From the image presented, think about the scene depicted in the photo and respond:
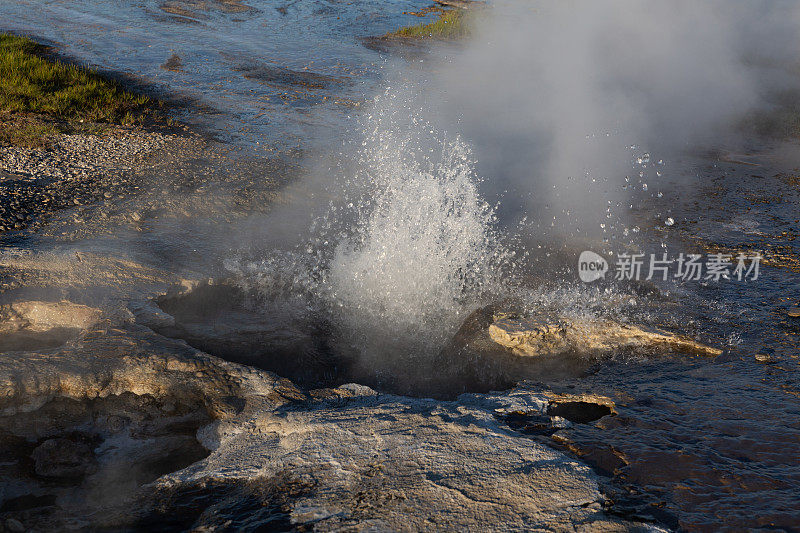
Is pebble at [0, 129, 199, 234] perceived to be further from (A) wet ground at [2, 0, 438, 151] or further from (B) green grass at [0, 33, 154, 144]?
(A) wet ground at [2, 0, 438, 151]

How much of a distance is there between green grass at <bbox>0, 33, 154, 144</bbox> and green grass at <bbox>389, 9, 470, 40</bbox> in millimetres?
5964

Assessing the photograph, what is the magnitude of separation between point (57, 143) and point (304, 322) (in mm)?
3080

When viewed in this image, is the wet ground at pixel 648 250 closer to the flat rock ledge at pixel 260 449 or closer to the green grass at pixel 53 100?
the flat rock ledge at pixel 260 449

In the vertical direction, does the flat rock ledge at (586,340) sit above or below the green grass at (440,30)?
below

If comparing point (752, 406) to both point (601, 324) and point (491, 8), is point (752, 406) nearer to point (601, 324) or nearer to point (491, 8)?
point (601, 324)

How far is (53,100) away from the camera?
586 cm

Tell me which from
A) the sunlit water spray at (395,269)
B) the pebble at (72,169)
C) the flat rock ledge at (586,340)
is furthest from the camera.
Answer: the pebble at (72,169)

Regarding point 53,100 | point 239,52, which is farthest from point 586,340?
point 239,52

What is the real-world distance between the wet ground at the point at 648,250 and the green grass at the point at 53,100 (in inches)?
24.7

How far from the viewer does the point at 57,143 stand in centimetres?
503

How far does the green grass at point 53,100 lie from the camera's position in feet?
17.5

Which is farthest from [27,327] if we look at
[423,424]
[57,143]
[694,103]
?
[694,103]

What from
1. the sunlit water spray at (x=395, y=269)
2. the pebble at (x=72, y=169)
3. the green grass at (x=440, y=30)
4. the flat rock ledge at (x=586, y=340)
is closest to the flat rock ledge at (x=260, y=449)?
the flat rock ledge at (x=586, y=340)

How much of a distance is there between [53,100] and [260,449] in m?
5.05
